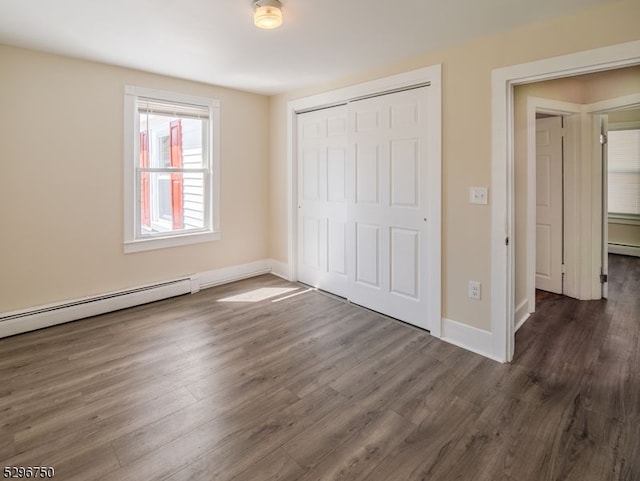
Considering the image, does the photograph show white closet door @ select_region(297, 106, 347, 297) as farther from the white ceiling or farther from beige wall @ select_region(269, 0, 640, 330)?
beige wall @ select_region(269, 0, 640, 330)

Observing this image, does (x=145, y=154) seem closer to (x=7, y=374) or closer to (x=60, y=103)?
(x=60, y=103)

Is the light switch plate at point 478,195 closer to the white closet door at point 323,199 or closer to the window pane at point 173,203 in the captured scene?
the white closet door at point 323,199

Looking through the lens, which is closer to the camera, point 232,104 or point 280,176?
point 232,104

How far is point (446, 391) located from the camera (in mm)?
2287

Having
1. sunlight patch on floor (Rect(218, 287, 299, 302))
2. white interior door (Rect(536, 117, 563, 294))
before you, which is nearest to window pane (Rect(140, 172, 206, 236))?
sunlight patch on floor (Rect(218, 287, 299, 302))

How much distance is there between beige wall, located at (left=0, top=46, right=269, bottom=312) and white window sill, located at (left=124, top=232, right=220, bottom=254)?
7 cm

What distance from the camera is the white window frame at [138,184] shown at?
3625 mm

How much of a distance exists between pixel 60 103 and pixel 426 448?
3978 mm

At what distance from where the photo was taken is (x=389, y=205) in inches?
134

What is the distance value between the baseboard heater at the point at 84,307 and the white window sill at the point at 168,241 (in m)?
0.42

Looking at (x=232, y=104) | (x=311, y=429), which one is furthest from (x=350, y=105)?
(x=311, y=429)

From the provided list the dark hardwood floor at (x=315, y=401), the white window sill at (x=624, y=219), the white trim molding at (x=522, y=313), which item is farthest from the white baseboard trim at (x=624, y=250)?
the white trim molding at (x=522, y=313)

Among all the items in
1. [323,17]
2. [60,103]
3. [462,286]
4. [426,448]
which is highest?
[323,17]

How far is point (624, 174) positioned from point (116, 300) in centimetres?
807
